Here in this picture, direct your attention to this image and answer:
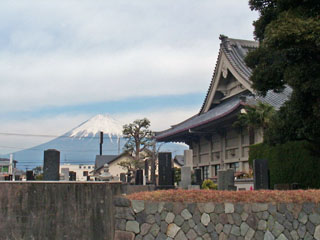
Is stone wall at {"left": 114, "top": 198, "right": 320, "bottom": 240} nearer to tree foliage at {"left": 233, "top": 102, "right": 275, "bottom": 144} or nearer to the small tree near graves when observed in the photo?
tree foliage at {"left": 233, "top": 102, "right": 275, "bottom": 144}

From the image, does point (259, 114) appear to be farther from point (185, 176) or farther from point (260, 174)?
point (260, 174)

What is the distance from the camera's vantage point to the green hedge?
16.8 metres

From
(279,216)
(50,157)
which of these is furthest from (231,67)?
(279,216)

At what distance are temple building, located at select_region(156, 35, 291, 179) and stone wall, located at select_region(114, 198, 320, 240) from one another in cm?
1533

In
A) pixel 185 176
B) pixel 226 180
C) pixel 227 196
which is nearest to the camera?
pixel 227 196

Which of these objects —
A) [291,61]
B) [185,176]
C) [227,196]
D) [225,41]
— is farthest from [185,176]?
[225,41]

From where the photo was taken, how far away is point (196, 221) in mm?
7555

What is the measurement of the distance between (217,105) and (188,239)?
24.5m

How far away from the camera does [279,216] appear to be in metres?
7.82

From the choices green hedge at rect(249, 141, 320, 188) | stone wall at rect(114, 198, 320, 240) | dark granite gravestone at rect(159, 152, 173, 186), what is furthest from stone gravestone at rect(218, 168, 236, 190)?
stone wall at rect(114, 198, 320, 240)

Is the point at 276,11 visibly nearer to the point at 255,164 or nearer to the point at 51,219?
the point at 255,164

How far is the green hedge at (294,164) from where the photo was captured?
660 inches

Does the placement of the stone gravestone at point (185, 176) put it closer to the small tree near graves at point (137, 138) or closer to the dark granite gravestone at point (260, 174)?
the dark granite gravestone at point (260, 174)

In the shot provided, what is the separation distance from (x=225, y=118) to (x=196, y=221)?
1762cm
